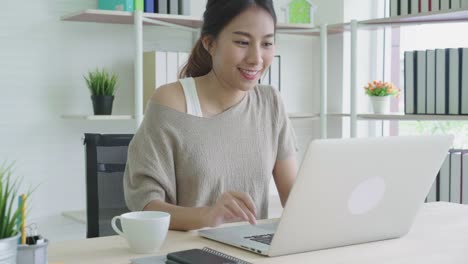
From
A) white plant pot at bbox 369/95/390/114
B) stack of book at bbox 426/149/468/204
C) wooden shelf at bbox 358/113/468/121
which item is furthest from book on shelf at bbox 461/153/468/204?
white plant pot at bbox 369/95/390/114

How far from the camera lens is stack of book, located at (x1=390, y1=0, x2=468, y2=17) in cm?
283

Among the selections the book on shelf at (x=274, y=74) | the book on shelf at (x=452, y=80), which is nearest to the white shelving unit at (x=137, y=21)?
Answer: the book on shelf at (x=274, y=74)

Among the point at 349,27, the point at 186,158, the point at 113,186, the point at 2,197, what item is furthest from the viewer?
the point at 349,27

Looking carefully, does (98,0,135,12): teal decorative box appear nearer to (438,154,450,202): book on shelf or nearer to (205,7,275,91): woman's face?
(205,7,275,91): woman's face

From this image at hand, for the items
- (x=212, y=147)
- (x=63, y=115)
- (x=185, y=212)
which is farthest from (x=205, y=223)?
(x=63, y=115)

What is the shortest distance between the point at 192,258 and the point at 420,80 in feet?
7.13

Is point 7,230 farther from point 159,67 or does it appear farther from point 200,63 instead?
point 159,67

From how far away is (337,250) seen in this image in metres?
1.26

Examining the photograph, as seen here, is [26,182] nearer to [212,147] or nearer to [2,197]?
[212,147]

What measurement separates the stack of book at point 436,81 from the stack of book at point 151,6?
3.41 feet

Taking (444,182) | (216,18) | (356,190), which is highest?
(216,18)

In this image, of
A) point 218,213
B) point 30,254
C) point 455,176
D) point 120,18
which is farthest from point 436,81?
point 30,254

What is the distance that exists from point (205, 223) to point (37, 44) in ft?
5.70

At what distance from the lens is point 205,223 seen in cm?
142
